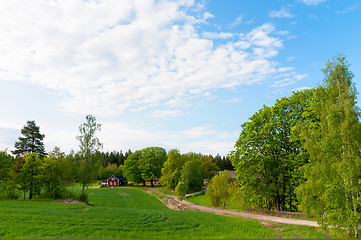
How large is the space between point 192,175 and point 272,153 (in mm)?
37519

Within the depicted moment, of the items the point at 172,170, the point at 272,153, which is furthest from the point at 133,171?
the point at 272,153

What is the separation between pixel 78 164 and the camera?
38062 millimetres

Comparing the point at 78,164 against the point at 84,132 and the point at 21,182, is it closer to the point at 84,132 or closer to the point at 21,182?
the point at 84,132

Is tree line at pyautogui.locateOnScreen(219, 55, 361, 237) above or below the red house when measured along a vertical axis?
above

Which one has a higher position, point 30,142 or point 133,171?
point 30,142

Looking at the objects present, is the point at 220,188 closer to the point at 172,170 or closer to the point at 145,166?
the point at 172,170

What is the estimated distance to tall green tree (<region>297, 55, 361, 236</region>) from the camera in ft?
49.3

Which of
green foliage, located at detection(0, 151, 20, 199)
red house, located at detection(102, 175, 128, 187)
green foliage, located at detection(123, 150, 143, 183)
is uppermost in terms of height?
green foliage, located at detection(0, 151, 20, 199)

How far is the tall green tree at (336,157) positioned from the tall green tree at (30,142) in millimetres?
66323

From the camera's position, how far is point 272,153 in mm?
27891

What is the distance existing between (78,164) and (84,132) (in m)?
5.52

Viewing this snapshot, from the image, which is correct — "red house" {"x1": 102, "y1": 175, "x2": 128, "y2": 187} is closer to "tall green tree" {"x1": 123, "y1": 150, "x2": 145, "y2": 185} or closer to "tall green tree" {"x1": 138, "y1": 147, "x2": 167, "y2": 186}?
"tall green tree" {"x1": 123, "y1": 150, "x2": 145, "y2": 185}

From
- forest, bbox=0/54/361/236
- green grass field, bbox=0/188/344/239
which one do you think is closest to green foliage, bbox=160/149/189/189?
forest, bbox=0/54/361/236

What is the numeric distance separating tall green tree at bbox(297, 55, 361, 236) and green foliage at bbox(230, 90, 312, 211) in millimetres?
8564
